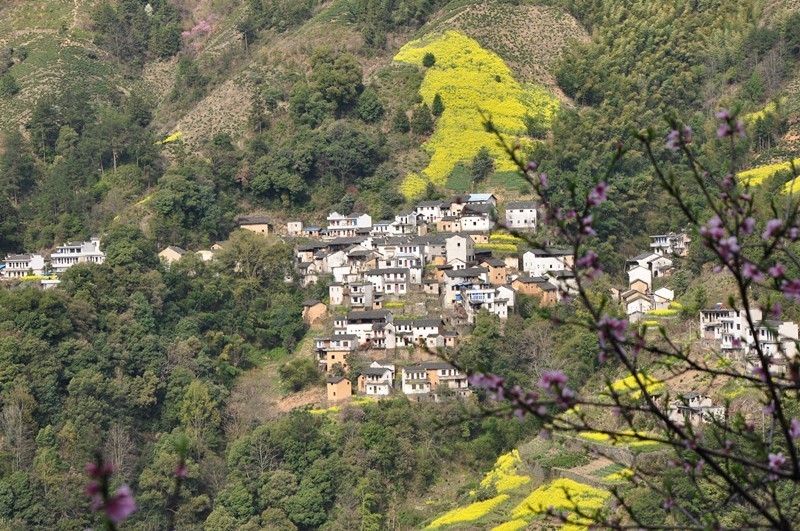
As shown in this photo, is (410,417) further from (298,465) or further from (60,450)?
(60,450)

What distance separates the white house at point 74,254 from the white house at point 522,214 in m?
15.3

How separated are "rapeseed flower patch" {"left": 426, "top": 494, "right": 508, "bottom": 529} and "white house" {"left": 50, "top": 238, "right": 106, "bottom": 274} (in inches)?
761

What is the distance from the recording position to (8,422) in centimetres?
3747

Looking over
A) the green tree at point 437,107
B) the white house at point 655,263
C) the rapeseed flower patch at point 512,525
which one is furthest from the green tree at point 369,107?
the rapeseed flower patch at point 512,525

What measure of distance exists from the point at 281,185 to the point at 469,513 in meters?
21.3

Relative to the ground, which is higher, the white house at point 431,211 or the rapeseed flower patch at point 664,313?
the white house at point 431,211

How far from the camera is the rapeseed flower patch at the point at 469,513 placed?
109 feet

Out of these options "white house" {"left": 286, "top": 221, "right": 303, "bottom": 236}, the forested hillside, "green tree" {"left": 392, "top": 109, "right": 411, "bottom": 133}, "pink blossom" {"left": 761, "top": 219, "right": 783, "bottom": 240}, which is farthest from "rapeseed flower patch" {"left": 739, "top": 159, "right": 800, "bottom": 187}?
"pink blossom" {"left": 761, "top": 219, "right": 783, "bottom": 240}

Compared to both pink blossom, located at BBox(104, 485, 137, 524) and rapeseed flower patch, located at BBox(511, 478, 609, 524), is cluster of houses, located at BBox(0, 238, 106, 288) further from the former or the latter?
pink blossom, located at BBox(104, 485, 137, 524)

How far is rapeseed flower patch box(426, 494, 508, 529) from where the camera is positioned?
3325cm

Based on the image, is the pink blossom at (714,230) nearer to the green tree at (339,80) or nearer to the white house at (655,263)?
the white house at (655,263)

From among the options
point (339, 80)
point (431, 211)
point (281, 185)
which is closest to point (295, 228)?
point (281, 185)

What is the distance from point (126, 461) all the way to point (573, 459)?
42.9ft

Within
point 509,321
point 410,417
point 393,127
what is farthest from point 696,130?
point 410,417
